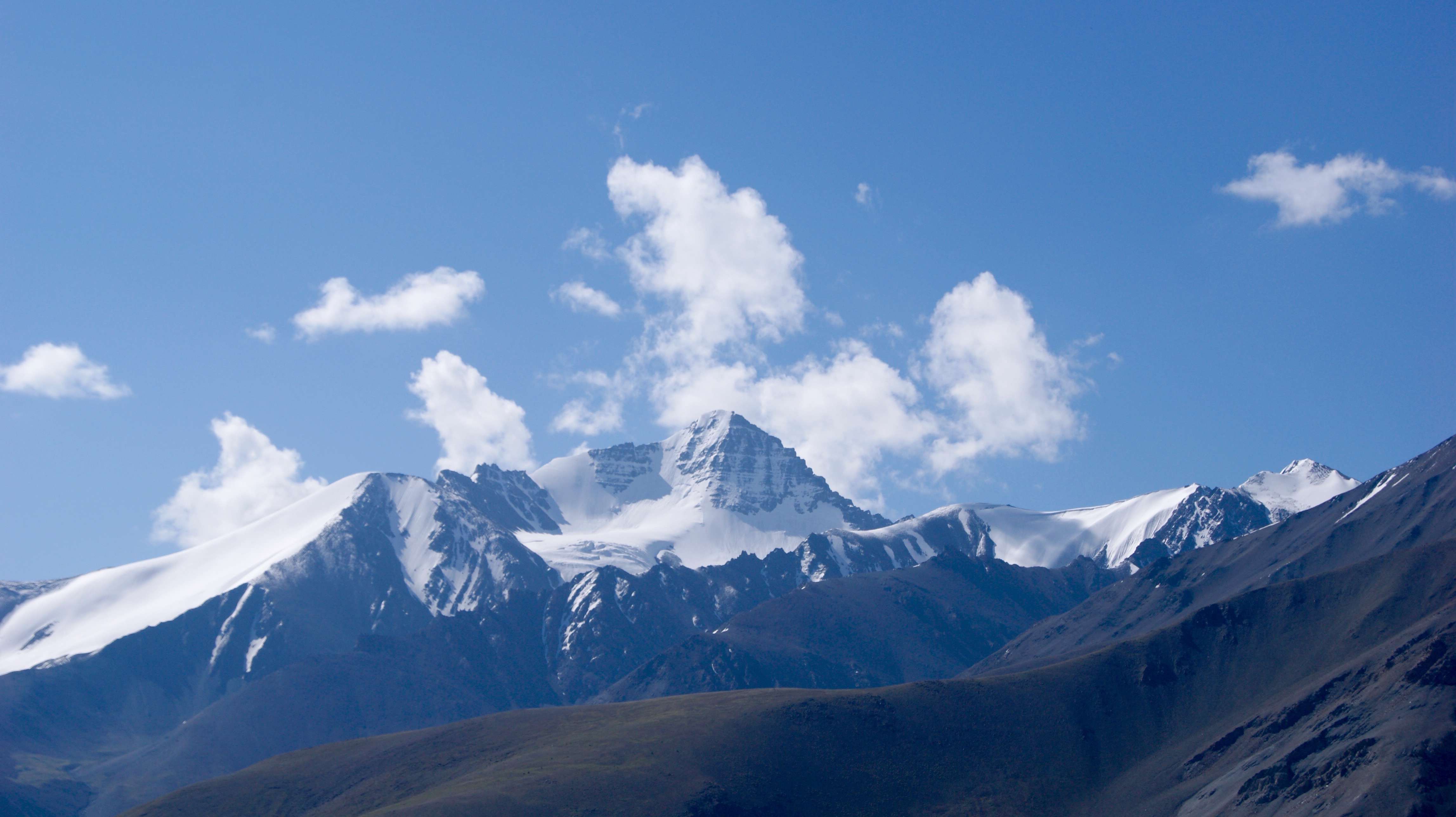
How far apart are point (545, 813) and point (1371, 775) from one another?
4576 inches

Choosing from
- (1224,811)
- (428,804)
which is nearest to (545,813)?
(428,804)

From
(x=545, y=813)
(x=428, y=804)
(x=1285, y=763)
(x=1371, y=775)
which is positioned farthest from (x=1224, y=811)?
Result: (x=428, y=804)

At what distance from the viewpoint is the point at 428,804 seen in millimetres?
197750

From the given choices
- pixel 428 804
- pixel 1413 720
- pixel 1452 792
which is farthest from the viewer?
pixel 428 804

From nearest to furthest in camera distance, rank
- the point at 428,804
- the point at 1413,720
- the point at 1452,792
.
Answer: the point at 1452,792
the point at 1413,720
the point at 428,804

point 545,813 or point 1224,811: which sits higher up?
point 545,813

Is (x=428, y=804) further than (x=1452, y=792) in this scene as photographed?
Yes

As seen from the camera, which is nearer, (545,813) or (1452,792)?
(1452,792)

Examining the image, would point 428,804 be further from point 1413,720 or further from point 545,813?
point 1413,720

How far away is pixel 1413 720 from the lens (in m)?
184

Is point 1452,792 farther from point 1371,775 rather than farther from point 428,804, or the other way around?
point 428,804

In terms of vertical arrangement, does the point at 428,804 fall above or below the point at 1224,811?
above

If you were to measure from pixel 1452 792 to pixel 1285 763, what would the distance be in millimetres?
28918

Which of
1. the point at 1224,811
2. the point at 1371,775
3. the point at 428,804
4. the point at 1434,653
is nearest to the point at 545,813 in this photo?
the point at 428,804
